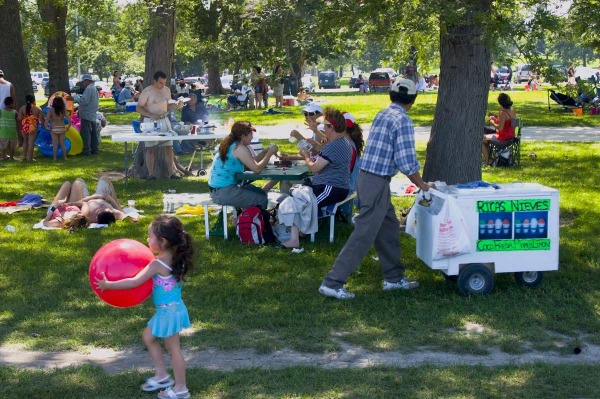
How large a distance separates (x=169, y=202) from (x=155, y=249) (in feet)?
23.3

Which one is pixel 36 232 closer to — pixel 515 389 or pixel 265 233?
pixel 265 233

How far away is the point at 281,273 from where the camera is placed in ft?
27.9

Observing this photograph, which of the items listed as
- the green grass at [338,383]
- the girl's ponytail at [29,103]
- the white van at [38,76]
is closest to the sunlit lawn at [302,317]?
the green grass at [338,383]

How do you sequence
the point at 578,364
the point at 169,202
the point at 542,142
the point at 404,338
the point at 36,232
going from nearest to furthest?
the point at 578,364
the point at 404,338
the point at 36,232
the point at 169,202
the point at 542,142

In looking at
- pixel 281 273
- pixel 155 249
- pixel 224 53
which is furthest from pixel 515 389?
pixel 224 53

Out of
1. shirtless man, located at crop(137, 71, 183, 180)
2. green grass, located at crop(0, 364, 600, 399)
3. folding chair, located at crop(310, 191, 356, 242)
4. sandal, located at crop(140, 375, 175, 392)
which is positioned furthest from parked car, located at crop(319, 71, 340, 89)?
sandal, located at crop(140, 375, 175, 392)

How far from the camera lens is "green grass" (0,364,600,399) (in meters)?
5.39

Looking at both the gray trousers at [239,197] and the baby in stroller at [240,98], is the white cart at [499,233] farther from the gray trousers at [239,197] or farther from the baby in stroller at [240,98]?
the baby in stroller at [240,98]

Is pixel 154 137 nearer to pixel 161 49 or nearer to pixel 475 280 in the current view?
pixel 161 49

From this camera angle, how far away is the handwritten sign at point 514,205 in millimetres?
7355

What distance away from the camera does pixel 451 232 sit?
729 cm

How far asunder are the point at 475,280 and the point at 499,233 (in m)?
0.42

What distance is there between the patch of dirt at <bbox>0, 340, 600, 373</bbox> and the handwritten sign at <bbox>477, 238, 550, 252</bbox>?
128 cm

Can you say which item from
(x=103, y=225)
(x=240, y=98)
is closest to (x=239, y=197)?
(x=103, y=225)
